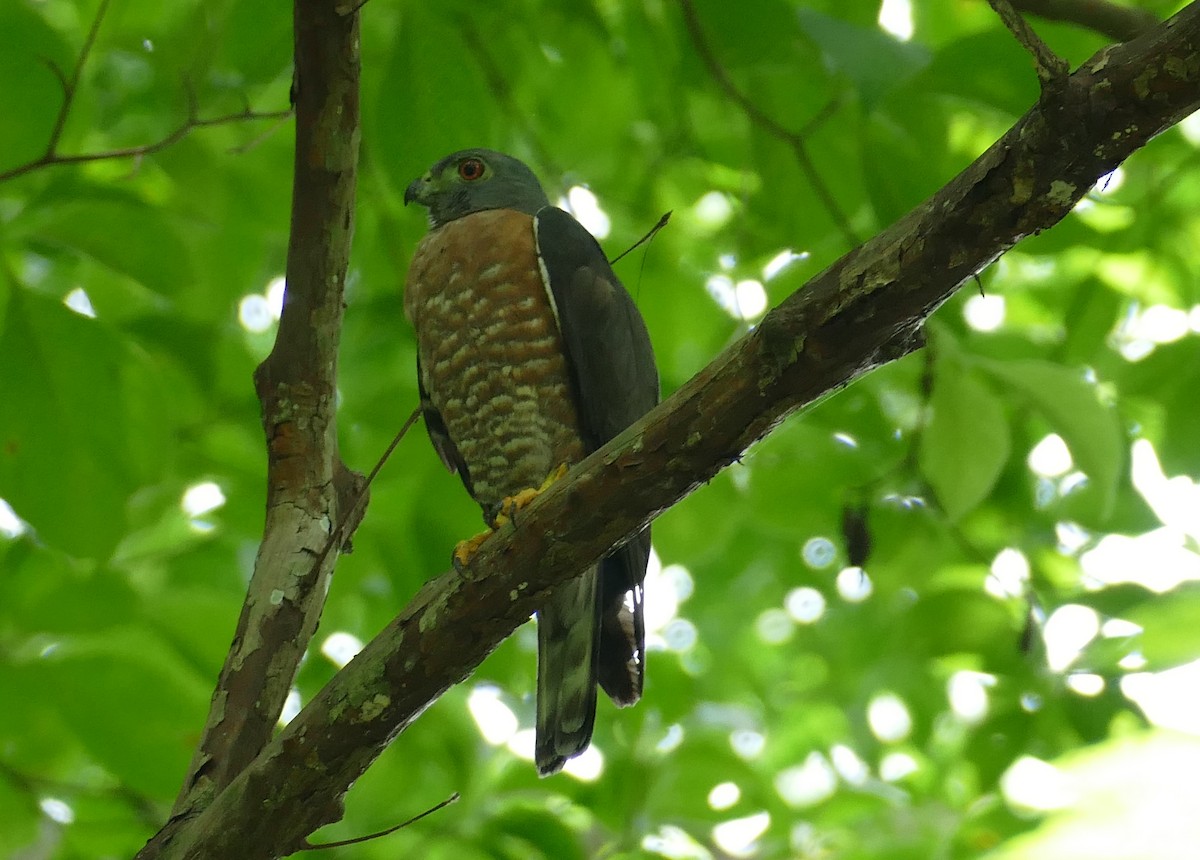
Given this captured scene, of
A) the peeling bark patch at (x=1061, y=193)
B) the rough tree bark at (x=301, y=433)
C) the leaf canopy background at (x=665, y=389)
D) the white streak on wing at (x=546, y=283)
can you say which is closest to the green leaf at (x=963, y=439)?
the leaf canopy background at (x=665, y=389)

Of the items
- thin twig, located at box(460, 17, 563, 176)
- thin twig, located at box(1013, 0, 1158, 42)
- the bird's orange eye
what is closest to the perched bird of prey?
Answer: thin twig, located at box(460, 17, 563, 176)

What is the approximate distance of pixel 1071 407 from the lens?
280cm

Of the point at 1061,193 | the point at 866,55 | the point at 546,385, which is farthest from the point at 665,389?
the point at 1061,193

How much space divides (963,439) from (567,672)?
132 centimetres

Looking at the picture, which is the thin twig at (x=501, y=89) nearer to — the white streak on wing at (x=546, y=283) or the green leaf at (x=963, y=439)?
the white streak on wing at (x=546, y=283)

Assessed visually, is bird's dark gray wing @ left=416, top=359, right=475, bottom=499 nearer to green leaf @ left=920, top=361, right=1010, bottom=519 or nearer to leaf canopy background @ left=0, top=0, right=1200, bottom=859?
leaf canopy background @ left=0, top=0, right=1200, bottom=859

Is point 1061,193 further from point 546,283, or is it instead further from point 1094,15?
point 546,283

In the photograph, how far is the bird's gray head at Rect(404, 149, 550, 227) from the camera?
13.4ft

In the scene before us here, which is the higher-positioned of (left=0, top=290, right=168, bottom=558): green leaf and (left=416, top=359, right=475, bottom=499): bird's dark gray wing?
(left=416, top=359, right=475, bottom=499): bird's dark gray wing

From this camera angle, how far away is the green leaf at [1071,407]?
2805mm

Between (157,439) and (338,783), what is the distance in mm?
1197

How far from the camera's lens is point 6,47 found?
254 centimetres

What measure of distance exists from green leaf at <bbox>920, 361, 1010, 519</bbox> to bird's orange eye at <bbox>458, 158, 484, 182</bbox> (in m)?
1.96

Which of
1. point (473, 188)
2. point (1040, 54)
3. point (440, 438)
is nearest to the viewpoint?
point (1040, 54)
